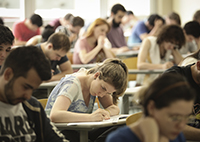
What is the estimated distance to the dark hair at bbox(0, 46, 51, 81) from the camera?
125cm

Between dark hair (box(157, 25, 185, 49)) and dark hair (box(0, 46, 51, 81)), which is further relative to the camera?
dark hair (box(157, 25, 185, 49))

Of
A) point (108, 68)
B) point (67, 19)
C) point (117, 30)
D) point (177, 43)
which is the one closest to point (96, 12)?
point (67, 19)

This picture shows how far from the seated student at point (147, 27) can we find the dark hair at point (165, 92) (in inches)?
233

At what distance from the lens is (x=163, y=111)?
0.96m

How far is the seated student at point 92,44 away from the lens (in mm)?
4203

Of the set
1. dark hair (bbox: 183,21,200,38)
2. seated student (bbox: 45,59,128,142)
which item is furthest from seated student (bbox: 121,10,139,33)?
seated student (bbox: 45,59,128,142)

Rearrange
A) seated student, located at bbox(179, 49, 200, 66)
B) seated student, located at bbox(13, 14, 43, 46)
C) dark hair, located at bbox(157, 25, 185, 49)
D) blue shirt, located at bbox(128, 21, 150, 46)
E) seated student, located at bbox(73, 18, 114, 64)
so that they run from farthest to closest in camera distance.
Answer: blue shirt, located at bbox(128, 21, 150, 46) → seated student, located at bbox(13, 14, 43, 46) → seated student, located at bbox(73, 18, 114, 64) → dark hair, located at bbox(157, 25, 185, 49) → seated student, located at bbox(179, 49, 200, 66)

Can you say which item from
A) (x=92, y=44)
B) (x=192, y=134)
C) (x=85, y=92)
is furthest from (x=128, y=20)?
(x=192, y=134)

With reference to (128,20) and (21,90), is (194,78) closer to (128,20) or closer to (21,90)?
(21,90)

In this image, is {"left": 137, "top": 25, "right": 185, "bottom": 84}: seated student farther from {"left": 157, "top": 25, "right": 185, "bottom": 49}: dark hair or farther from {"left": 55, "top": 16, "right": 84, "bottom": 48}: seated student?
{"left": 55, "top": 16, "right": 84, "bottom": 48}: seated student

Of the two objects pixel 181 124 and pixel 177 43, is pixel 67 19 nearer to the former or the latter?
pixel 177 43

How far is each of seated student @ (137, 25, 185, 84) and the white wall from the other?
5.69 m

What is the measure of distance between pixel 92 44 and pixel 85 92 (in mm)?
2287

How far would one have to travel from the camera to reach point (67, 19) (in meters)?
7.12
